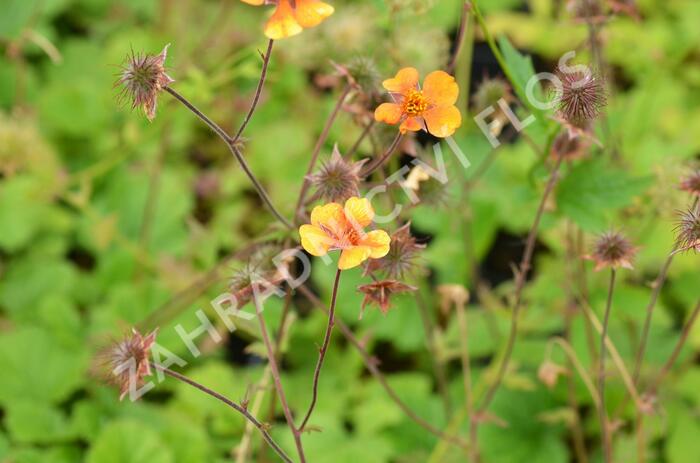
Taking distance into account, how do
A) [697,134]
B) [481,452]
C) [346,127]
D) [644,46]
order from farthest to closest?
[644,46] < [697,134] < [481,452] < [346,127]

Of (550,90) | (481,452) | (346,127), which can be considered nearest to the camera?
(550,90)

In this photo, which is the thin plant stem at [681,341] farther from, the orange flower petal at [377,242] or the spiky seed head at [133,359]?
the spiky seed head at [133,359]

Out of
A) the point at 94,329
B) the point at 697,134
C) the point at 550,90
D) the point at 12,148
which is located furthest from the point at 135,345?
the point at 697,134

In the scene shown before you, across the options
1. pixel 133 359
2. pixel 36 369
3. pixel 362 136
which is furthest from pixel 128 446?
pixel 362 136

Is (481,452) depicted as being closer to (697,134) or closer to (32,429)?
(32,429)

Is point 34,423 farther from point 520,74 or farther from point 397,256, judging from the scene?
point 520,74

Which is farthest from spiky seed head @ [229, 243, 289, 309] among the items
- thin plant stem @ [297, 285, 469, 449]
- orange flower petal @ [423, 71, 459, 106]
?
orange flower petal @ [423, 71, 459, 106]

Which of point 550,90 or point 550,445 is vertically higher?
point 550,90

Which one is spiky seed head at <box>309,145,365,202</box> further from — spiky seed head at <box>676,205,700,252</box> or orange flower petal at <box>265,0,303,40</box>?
spiky seed head at <box>676,205,700,252</box>
